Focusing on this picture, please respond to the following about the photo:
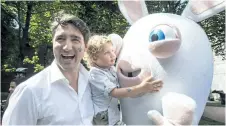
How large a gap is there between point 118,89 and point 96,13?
7756 millimetres

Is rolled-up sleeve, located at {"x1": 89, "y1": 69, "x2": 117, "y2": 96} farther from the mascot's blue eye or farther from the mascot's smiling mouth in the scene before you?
the mascot's blue eye

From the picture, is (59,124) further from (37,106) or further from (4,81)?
(4,81)

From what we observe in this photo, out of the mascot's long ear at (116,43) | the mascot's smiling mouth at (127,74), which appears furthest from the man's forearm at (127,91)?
the mascot's long ear at (116,43)

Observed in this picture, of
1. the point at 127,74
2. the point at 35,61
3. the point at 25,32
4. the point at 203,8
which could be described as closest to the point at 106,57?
the point at 127,74

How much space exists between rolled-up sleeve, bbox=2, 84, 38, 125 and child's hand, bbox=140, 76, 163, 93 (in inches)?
29.1

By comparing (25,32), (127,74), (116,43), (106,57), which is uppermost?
(25,32)

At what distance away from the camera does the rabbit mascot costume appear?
216 centimetres

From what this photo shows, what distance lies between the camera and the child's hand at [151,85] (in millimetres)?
2141

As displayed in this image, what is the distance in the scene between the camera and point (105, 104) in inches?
85.4

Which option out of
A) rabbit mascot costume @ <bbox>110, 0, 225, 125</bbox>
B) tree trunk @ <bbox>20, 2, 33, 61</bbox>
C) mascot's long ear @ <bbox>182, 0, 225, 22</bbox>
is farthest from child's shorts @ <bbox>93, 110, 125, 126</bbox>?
tree trunk @ <bbox>20, 2, 33, 61</bbox>

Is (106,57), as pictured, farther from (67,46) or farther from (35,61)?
A: (35,61)

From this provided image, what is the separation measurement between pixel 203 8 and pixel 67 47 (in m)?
1.24

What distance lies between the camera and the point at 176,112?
2113 millimetres

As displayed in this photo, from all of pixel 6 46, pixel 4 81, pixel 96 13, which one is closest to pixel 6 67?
pixel 6 46
